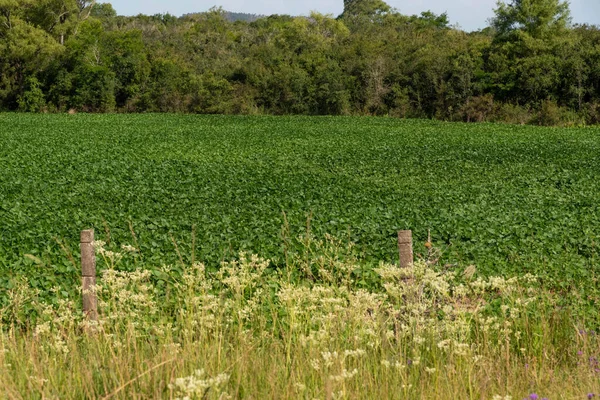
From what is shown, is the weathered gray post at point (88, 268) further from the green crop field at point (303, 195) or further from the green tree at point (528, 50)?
the green tree at point (528, 50)

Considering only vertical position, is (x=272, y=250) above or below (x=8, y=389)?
below

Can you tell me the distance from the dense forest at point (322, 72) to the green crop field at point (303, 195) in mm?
16653

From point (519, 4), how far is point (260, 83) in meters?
25.3

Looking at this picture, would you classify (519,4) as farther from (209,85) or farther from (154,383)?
(154,383)

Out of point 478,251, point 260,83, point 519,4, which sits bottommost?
point 478,251

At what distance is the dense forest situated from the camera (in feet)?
190

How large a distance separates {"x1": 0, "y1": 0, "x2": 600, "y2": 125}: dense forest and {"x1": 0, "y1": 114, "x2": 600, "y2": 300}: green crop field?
54.6 ft

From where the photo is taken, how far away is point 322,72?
68375mm

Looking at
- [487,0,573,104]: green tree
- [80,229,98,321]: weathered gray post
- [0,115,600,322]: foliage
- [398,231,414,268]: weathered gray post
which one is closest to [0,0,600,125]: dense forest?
[487,0,573,104]: green tree

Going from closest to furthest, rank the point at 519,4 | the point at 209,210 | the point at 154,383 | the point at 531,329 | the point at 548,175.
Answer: the point at 154,383 < the point at 531,329 < the point at 209,210 < the point at 548,175 < the point at 519,4

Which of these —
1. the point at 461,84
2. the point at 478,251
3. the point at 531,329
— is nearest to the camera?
the point at 531,329

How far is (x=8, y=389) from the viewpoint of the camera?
14.6ft

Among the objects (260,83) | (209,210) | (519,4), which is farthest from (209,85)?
(209,210)

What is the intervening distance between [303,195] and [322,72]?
50779mm
